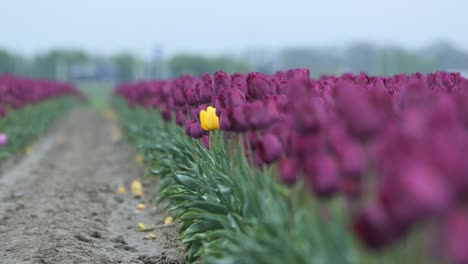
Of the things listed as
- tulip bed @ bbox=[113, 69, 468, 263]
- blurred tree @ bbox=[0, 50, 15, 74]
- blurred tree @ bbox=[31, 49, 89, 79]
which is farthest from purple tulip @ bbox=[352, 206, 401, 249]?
blurred tree @ bbox=[31, 49, 89, 79]

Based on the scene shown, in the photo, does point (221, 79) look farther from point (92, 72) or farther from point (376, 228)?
point (92, 72)

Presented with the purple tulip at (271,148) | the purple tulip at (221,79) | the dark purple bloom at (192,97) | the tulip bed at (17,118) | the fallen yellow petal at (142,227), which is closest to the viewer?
the purple tulip at (271,148)

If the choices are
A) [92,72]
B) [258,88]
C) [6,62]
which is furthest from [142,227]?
[92,72]

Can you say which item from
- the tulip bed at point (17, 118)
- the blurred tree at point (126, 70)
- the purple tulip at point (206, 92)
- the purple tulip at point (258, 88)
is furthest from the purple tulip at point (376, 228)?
the blurred tree at point (126, 70)

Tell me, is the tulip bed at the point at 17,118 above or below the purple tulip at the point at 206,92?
below

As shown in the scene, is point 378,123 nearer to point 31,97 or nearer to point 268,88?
point 268,88

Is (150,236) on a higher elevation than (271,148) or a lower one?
lower

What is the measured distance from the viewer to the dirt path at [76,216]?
453 cm

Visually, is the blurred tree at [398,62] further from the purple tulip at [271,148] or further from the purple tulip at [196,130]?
the purple tulip at [271,148]

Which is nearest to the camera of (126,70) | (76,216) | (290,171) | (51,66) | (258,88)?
(290,171)

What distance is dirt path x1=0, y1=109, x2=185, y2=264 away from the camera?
4531 millimetres

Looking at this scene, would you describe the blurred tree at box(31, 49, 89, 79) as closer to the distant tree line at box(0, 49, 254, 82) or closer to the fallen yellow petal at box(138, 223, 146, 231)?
the distant tree line at box(0, 49, 254, 82)

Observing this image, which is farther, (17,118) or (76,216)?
(17,118)

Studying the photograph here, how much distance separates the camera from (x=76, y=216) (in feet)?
19.1
